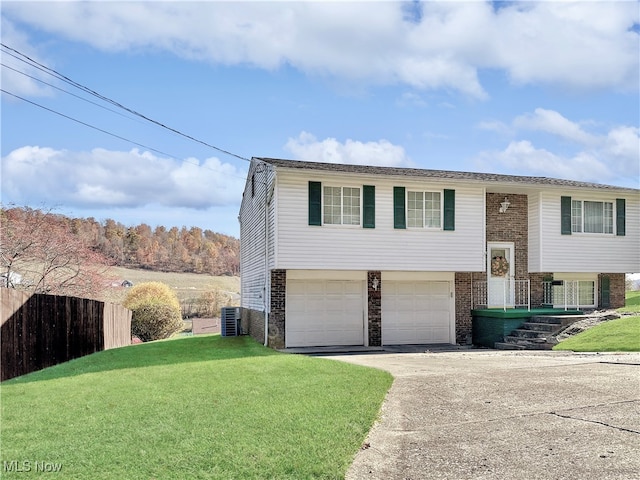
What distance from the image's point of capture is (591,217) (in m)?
20.5

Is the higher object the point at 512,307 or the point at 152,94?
the point at 152,94

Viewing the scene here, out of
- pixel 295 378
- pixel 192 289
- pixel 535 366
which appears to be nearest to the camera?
pixel 295 378

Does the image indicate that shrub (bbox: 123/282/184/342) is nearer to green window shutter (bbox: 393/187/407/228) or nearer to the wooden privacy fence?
the wooden privacy fence

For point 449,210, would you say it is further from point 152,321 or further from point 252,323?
point 152,321

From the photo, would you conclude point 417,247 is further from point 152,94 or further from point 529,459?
point 529,459

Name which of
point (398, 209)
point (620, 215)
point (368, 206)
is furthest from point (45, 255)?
point (620, 215)

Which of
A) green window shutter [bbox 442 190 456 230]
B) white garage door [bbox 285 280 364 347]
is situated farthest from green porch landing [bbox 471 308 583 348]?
white garage door [bbox 285 280 364 347]

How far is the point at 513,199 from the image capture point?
20406 millimetres

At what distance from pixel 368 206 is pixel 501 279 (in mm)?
6110

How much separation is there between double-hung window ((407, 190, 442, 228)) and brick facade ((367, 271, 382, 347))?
2085 mm

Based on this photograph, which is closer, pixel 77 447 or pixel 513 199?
pixel 77 447

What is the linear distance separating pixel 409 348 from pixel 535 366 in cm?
673

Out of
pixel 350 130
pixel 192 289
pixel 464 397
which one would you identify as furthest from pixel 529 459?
pixel 192 289

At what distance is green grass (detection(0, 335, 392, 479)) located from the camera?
18.2 ft
